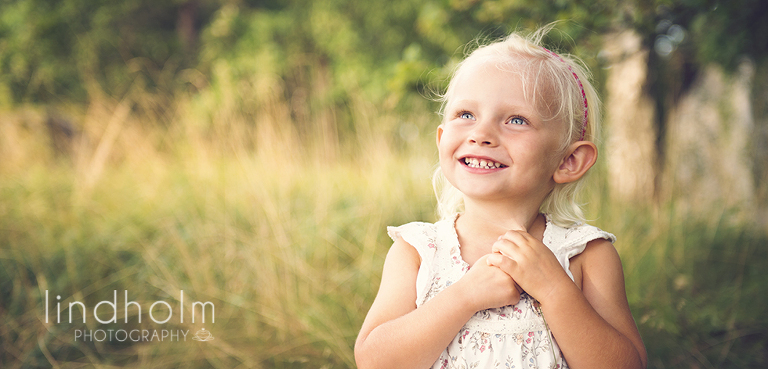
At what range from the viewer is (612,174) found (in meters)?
4.42

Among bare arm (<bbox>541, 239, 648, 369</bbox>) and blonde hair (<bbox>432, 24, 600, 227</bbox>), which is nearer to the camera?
bare arm (<bbox>541, 239, 648, 369</bbox>)

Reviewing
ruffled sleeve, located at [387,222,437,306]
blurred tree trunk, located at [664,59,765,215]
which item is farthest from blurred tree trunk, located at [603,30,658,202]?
ruffled sleeve, located at [387,222,437,306]

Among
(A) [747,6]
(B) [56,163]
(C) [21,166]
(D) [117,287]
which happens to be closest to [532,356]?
(D) [117,287]

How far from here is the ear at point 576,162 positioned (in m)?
1.22

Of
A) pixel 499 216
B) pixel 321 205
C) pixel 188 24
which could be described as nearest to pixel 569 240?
pixel 499 216

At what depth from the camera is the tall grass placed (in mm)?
2467

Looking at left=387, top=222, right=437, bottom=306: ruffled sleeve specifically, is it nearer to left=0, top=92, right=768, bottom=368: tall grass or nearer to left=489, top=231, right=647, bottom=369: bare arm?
left=489, top=231, right=647, bottom=369: bare arm

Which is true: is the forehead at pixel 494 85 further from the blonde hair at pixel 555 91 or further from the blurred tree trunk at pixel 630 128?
the blurred tree trunk at pixel 630 128

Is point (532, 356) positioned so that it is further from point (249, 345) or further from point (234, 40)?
point (234, 40)

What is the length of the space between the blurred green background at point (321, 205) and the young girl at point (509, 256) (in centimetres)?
57

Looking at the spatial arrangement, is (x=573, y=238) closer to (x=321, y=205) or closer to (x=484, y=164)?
(x=484, y=164)

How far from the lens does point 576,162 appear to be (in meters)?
1.23

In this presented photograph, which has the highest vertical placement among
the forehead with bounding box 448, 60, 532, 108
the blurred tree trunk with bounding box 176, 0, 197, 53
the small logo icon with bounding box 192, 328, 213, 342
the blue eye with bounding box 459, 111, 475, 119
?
the blurred tree trunk with bounding box 176, 0, 197, 53

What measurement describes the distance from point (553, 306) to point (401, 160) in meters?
3.14
